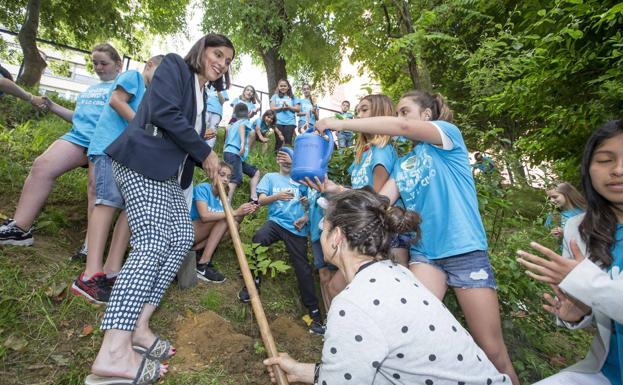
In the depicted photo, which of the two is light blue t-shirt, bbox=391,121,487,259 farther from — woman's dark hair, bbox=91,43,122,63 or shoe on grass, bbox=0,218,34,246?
shoe on grass, bbox=0,218,34,246

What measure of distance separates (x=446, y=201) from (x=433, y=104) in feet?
2.18

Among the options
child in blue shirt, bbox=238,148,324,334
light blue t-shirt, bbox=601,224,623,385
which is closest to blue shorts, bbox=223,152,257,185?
child in blue shirt, bbox=238,148,324,334

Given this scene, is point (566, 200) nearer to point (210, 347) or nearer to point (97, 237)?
point (210, 347)

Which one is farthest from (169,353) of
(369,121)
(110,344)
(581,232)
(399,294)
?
(581,232)

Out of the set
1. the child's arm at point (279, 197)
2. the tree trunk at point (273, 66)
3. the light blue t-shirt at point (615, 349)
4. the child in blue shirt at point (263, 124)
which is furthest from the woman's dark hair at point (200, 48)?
the tree trunk at point (273, 66)

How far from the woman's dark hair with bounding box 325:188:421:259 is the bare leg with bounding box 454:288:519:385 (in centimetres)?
65

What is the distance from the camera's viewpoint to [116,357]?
5.48ft

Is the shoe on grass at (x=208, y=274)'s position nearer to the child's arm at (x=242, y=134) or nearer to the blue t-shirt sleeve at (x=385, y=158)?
the blue t-shirt sleeve at (x=385, y=158)

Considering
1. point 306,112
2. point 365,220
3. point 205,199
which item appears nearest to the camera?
point 365,220

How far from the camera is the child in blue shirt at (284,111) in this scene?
27.0ft

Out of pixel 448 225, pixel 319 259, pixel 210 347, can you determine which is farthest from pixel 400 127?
pixel 210 347

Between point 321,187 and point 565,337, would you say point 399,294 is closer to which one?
point 321,187

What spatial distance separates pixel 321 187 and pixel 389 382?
1322mm

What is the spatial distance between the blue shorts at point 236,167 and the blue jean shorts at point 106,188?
2746 millimetres
